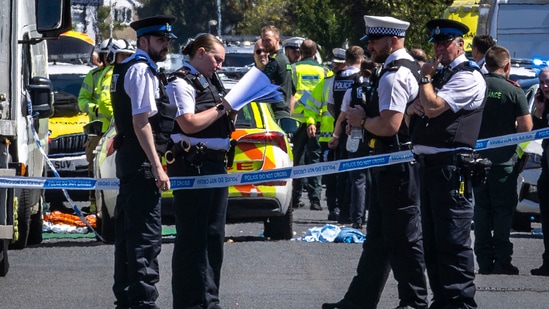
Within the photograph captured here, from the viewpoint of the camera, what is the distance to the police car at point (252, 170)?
12.8 m

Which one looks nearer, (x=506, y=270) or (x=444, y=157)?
(x=444, y=157)

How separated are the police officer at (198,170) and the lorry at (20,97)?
1.79 metres

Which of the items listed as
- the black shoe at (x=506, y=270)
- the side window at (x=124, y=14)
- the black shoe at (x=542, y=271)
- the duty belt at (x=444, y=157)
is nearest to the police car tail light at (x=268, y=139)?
the black shoe at (x=506, y=270)

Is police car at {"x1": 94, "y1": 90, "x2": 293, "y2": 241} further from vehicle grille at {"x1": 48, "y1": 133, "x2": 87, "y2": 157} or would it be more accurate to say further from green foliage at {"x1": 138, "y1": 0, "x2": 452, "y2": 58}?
green foliage at {"x1": 138, "y1": 0, "x2": 452, "y2": 58}

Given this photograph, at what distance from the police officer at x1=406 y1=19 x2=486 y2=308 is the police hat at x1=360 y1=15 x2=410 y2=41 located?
290 mm

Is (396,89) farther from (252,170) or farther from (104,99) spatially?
(104,99)

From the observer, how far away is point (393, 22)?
850 centimetres

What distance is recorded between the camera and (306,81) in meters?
17.0

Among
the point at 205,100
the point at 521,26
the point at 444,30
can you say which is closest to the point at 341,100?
the point at 444,30

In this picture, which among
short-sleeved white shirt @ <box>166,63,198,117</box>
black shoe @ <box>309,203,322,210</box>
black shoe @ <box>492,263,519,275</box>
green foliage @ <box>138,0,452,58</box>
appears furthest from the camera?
green foliage @ <box>138,0,452,58</box>

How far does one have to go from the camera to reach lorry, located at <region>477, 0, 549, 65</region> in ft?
71.9

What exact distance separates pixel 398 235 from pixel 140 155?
1.72m

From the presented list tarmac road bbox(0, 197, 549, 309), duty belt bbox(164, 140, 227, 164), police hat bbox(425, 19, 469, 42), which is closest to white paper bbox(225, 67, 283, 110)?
duty belt bbox(164, 140, 227, 164)

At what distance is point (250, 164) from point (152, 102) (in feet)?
14.8
